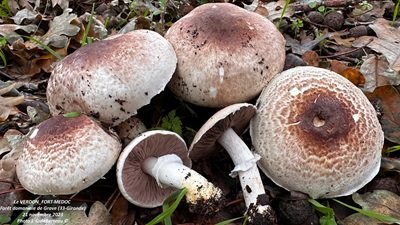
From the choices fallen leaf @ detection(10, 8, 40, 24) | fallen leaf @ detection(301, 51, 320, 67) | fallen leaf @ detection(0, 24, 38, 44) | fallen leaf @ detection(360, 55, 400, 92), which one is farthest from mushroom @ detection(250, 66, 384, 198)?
fallen leaf @ detection(10, 8, 40, 24)

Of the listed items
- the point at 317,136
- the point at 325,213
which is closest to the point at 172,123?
the point at 317,136

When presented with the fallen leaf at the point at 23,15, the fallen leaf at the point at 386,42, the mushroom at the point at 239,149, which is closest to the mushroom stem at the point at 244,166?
the mushroom at the point at 239,149

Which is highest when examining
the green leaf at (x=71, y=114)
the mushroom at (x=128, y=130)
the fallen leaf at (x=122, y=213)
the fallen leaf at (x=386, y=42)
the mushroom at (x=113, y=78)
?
the mushroom at (x=113, y=78)

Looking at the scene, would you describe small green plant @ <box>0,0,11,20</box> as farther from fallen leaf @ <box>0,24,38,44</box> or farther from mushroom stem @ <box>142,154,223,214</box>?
mushroom stem @ <box>142,154,223,214</box>

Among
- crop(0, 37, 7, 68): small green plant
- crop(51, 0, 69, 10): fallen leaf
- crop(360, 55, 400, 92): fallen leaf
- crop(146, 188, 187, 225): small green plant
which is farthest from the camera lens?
crop(51, 0, 69, 10): fallen leaf

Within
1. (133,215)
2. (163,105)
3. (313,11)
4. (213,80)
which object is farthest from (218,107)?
(313,11)

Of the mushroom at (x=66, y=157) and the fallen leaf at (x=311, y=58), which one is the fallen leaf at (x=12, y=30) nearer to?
the mushroom at (x=66, y=157)
